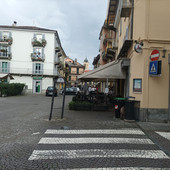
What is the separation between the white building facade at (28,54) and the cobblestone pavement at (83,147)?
99.8 ft

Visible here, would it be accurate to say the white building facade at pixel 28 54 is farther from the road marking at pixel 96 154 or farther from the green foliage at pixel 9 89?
the road marking at pixel 96 154

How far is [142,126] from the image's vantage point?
660cm

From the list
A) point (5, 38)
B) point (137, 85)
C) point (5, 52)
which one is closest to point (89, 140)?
point (137, 85)

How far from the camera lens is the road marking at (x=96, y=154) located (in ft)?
12.3

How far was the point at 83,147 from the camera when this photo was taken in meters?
4.31

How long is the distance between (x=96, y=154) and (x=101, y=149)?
334 millimetres

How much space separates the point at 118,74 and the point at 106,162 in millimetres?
6849

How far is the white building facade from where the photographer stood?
35.5 meters

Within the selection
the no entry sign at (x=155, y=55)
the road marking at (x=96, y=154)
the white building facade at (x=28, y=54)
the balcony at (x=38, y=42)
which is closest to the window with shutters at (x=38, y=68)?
the white building facade at (x=28, y=54)

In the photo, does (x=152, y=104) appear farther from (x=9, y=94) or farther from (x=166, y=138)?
(x=9, y=94)

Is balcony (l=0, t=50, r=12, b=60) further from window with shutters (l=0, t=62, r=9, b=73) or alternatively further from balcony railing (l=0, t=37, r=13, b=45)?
balcony railing (l=0, t=37, r=13, b=45)

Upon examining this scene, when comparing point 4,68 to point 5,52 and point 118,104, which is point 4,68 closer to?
point 5,52

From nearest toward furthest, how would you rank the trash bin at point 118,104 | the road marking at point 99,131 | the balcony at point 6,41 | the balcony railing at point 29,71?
A: the road marking at point 99,131 → the trash bin at point 118,104 → the balcony at point 6,41 → the balcony railing at point 29,71

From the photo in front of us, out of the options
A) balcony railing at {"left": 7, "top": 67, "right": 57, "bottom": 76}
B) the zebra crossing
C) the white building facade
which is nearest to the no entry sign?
the zebra crossing
